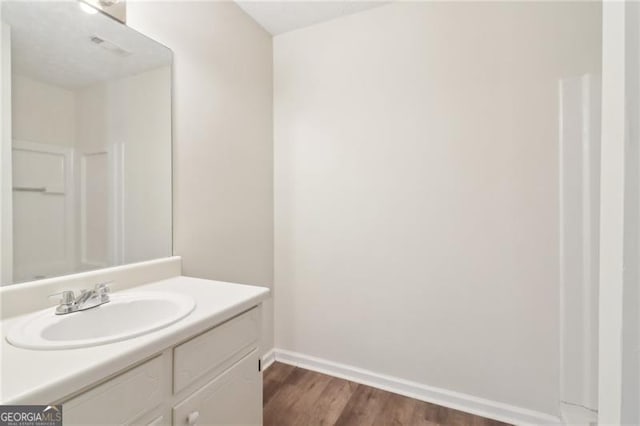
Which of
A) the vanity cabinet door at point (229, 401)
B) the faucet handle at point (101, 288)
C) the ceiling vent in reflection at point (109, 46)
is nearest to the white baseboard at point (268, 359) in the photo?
the vanity cabinet door at point (229, 401)

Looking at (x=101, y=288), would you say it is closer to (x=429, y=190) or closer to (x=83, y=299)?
(x=83, y=299)

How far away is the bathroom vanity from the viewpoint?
58 cm

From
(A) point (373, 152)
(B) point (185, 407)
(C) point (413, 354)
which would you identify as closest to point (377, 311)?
(C) point (413, 354)

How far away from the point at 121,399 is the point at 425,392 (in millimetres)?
1625

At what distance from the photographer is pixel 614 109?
0.88ft

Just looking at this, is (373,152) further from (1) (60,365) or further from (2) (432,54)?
(1) (60,365)

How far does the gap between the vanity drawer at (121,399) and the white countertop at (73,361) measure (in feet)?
0.11

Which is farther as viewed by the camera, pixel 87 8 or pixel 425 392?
pixel 425 392

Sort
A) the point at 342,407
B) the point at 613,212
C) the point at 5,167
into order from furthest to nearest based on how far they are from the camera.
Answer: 1. the point at 342,407
2. the point at 5,167
3. the point at 613,212

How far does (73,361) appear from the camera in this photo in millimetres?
616

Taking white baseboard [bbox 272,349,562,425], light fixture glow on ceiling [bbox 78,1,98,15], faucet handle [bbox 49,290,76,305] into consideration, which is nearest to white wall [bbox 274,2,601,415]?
white baseboard [bbox 272,349,562,425]

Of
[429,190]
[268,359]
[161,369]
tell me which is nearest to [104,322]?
[161,369]

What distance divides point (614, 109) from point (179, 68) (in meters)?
1.66

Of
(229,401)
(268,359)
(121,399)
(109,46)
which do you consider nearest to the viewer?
(121,399)
